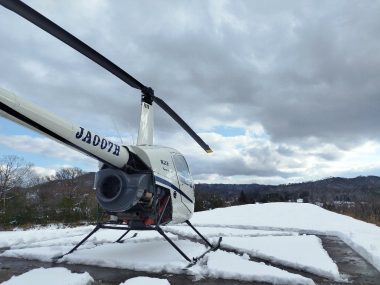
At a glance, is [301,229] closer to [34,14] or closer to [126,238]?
[126,238]

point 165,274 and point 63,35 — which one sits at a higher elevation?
point 63,35

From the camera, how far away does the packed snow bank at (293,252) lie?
22.5 ft

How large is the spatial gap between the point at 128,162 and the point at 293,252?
4.32m

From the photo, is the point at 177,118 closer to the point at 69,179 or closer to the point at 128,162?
the point at 128,162

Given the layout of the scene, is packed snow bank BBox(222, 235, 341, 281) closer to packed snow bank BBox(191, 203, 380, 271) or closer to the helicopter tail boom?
packed snow bank BBox(191, 203, 380, 271)

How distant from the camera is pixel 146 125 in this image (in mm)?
9172

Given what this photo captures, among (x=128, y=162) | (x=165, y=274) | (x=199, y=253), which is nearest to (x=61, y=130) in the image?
(x=128, y=162)

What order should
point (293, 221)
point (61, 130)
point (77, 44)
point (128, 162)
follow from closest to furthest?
1. point (77, 44)
2. point (61, 130)
3. point (128, 162)
4. point (293, 221)

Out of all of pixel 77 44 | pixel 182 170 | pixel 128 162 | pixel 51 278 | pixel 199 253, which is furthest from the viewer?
pixel 182 170

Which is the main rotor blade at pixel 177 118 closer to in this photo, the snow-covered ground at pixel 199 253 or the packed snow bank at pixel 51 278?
the snow-covered ground at pixel 199 253

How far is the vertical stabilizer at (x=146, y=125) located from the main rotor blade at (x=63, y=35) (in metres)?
1.25

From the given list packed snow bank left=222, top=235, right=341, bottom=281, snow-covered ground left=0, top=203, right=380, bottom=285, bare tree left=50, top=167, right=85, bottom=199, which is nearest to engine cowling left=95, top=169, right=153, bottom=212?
snow-covered ground left=0, top=203, right=380, bottom=285

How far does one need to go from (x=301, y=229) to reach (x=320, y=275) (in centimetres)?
907

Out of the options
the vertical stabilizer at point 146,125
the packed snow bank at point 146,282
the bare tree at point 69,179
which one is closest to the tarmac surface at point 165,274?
the packed snow bank at point 146,282
